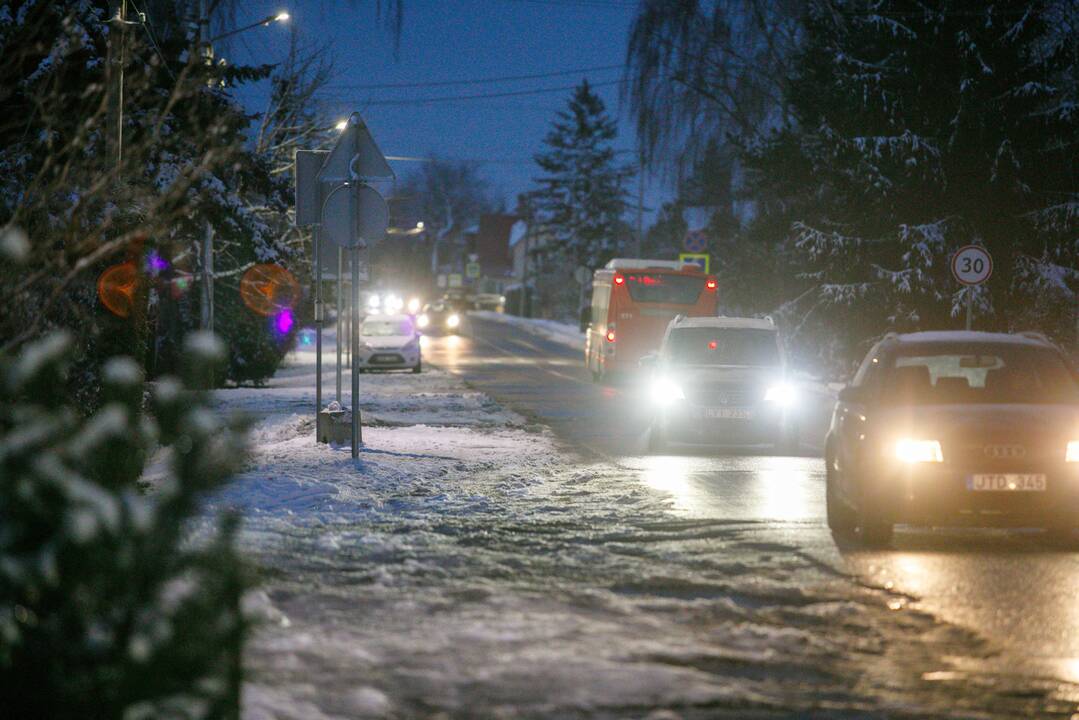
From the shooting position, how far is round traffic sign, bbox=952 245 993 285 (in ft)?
78.7

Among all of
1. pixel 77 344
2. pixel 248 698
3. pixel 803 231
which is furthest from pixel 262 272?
pixel 248 698

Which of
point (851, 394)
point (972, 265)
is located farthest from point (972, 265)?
point (851, 394)

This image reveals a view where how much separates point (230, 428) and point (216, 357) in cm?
25

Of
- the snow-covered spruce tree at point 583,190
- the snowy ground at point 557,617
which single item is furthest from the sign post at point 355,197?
the snow-covered spruce tree at point 583,190

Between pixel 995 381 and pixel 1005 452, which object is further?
pixel 995 381

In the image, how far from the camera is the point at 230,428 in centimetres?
500

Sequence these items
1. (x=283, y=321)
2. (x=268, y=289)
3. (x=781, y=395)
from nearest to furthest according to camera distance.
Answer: (x=781, y=395) < (x=268, y=289) < (x=283, y=321)

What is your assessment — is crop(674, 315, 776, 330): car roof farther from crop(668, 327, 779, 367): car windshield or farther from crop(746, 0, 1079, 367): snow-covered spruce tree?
crop(746, 0, 1079, 367): snow-covered spruce tree

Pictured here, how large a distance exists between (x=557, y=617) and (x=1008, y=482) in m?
3.70

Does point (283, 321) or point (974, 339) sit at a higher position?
point (974, 339)

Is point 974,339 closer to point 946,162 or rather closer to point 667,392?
point 667,392

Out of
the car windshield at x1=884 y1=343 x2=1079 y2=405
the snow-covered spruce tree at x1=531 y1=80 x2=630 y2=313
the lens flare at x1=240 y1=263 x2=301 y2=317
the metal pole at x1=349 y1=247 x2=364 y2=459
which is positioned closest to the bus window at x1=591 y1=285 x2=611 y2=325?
the lens flare at x1=240 y1=263 x2=301 y2=317

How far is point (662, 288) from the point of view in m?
35.9

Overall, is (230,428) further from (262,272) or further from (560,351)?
(560,351)
